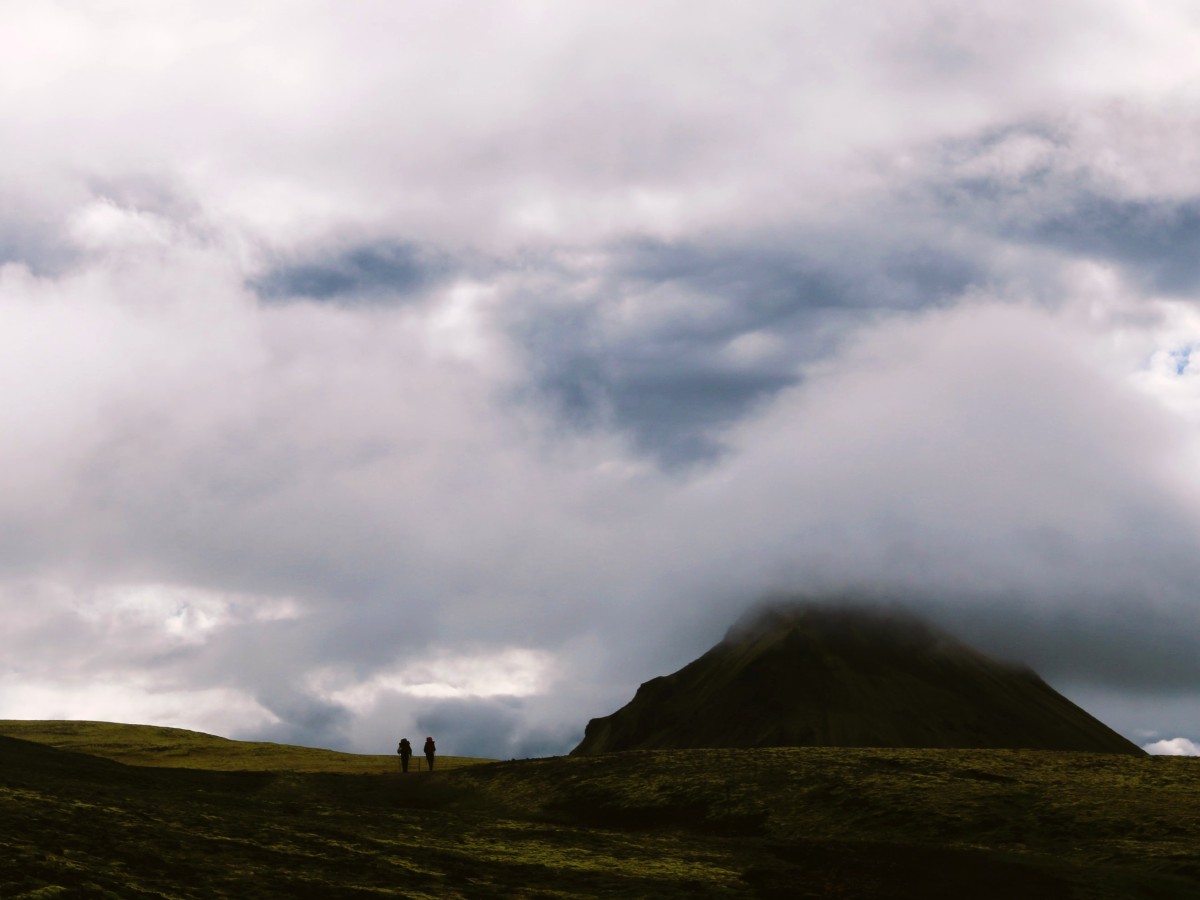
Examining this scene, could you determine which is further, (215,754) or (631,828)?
(215,754)

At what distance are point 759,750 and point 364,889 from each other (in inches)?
1706

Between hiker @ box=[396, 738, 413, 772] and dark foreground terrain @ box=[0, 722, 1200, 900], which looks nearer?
dark foreground terrain @ box=[0, 722, 1200, 900]

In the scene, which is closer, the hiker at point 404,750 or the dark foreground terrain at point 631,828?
the dark foreground terrain at point 631,828

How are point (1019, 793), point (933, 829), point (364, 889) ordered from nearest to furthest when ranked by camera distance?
point (364, 889) < point (933, 829) < point (1019, 793)

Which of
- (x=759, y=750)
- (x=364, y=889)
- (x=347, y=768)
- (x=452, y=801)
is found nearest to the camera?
(x=364, y=889)

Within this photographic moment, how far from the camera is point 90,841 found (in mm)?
33469

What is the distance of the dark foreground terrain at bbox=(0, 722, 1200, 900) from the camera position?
34.1m

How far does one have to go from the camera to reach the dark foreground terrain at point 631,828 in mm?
34094

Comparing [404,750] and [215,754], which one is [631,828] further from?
[215,754]

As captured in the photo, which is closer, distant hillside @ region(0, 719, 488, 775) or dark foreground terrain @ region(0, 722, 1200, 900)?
dark foreground terrain @ region(0, 722, 1200, 900)

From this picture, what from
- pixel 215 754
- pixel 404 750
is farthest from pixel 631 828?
pixel 215 754

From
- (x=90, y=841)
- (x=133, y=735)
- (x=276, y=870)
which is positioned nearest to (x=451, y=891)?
(x=276, y=870)

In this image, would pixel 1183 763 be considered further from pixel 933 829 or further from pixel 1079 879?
pixel 1079 879

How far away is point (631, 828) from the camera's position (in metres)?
53.8
